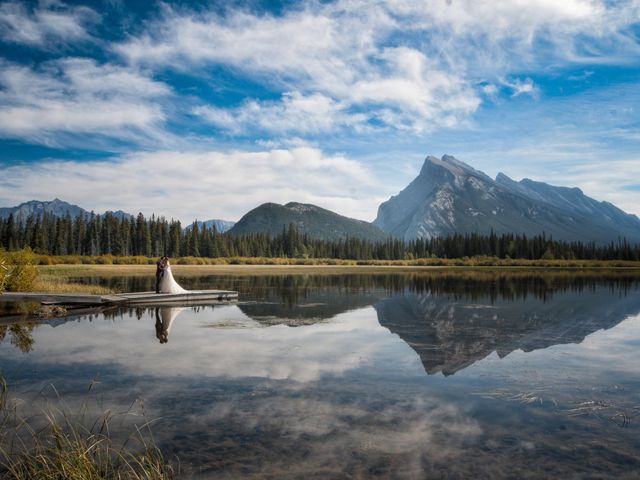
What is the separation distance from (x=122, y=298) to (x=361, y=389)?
20403 millimetres

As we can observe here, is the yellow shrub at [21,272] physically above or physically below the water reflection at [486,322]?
above

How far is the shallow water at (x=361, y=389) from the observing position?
23.1ft

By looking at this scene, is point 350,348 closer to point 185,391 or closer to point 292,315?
point 185,391

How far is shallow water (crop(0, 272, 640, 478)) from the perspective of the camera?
7.05 meters

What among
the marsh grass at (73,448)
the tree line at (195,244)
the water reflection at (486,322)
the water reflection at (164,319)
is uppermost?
the tree line at (195,244)

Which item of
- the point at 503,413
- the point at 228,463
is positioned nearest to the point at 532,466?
the point at 503,413

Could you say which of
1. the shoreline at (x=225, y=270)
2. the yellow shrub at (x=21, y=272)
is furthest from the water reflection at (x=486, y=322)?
the shoreline at (x=225, y=270)

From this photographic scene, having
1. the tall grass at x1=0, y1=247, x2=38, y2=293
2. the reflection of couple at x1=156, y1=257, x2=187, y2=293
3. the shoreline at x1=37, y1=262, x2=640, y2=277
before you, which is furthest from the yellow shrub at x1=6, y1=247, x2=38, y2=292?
→ the shoreline at x1=37, y1=262, x2=640, y2=277

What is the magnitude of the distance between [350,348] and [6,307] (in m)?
20.2

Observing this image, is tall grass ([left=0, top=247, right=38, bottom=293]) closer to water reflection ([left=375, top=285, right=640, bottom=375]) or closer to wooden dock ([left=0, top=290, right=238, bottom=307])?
wooden dock ([left=0, top=290, right=238, bottom=307])

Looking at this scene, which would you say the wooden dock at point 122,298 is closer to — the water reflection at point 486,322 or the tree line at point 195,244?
the water reflection at point 486,322

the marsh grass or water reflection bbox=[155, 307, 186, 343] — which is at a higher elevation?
the marsh grass

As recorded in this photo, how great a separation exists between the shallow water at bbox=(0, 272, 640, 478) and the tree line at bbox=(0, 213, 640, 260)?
109 metres

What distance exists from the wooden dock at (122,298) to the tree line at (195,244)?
9567 cm
